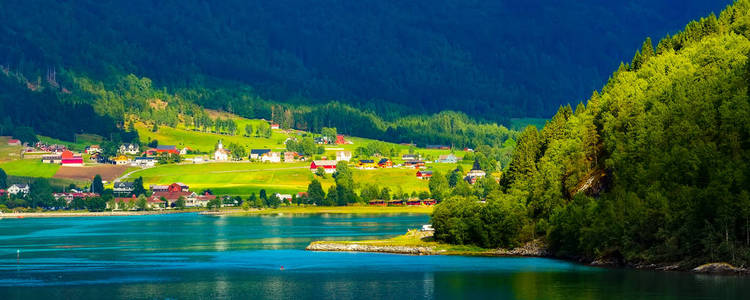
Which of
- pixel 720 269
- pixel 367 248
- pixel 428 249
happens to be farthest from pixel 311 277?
pixel 720 269

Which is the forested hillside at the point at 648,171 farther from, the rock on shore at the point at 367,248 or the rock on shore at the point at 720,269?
the rock on shore at the point at 367,248

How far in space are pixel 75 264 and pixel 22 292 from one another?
2957cm

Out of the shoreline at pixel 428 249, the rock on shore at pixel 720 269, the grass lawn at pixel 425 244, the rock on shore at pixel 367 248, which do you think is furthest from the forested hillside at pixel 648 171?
the rock on shore at pixel 367 248

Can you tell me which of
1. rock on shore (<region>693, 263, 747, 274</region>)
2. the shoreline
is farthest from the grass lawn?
rock on shore (<region>693, 263, 747, 274</region>)

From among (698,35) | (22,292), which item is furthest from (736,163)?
(22,292)

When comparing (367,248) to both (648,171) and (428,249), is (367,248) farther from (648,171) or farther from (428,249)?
(648,171)

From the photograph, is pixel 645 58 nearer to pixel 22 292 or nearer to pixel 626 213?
pixel 626 213

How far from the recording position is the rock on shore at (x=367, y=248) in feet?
483

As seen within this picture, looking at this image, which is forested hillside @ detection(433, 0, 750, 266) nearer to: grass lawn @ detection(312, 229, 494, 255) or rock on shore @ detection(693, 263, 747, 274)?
rock on shore @ detection(693, 263, 747, 274)

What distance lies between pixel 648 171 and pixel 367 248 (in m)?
43.2

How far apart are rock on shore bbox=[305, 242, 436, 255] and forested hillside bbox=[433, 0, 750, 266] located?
5.21 metres

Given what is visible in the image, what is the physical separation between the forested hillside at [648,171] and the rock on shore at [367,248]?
521 centimetres

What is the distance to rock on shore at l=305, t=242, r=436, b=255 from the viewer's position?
14712 cm

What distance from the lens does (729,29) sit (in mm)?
158375
